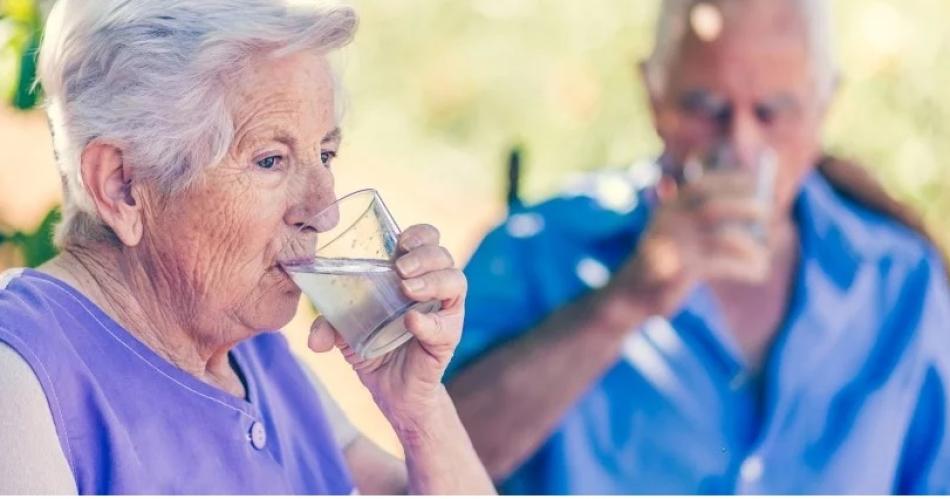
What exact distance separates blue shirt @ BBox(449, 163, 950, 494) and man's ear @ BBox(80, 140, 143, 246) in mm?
1553

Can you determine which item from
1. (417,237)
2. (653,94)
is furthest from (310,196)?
(653,94)

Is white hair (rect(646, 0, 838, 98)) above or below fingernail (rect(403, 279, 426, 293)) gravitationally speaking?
below

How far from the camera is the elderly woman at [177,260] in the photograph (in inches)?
71.3

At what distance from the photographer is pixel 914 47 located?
5.32m

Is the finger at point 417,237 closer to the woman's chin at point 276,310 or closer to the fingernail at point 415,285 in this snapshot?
the fingernail at point 415,285

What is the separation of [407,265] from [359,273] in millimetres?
59

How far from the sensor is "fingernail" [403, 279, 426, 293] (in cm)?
181

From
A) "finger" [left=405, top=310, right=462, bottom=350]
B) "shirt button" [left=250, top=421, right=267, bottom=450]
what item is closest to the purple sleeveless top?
"shirt button" [left=250, top=421, right=267, bottom=450]

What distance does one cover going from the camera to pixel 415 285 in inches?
71.1

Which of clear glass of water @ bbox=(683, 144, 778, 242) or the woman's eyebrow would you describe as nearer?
the woman's eyebrow

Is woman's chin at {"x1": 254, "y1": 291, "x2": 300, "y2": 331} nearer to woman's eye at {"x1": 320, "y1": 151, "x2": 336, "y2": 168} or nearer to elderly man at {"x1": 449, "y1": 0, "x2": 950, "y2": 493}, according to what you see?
woman's eye at {"x1": 320, "y1": 151, "x2": 336, "y2": 168}

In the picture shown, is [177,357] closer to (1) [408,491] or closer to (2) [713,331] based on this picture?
(1) [408,491]

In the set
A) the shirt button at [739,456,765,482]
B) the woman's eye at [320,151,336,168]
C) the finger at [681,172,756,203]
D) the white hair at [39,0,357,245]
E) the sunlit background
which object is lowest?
the sunlit background

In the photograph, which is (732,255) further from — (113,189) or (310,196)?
(113,189)
